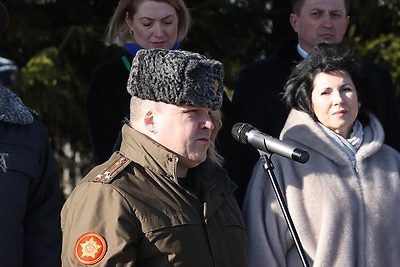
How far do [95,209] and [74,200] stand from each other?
4.8 inches

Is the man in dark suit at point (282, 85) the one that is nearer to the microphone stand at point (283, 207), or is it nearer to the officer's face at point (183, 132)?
the microphone stand at point (283, 207)

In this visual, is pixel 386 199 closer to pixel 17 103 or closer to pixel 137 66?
pixel 137 66

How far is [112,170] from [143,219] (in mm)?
219

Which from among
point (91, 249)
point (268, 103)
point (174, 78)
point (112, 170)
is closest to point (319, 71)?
point (268, 103)

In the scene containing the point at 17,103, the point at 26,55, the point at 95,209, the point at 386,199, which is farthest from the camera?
the point at 26,55

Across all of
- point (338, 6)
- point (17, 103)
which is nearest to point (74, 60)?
point (338, 6)

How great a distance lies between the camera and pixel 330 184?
4.10 meters

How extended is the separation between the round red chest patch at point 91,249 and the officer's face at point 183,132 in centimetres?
43

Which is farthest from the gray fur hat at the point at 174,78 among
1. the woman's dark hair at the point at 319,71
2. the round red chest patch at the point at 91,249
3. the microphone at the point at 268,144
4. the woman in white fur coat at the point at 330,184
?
the woman's dark hair at the point at 319,71

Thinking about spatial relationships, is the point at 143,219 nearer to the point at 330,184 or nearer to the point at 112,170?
the point at 112,170

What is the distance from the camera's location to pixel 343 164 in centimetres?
416

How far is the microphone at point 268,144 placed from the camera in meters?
3.50

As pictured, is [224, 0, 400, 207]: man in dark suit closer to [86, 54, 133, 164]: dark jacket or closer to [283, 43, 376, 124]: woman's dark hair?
[283, 43, 376, 124]: woman's dark hair

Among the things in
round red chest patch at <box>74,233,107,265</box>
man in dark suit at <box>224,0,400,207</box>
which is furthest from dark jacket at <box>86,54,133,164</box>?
round red chest patch at <box>74,233,107,265</box>
